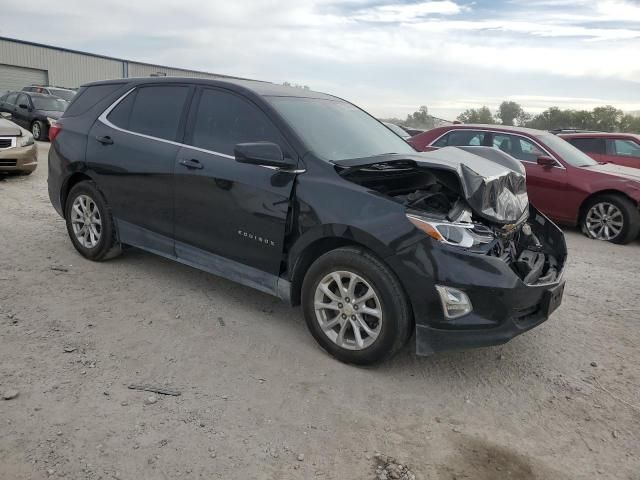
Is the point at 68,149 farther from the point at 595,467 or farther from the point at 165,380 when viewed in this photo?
the point at 595,467

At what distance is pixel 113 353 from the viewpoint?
3.46m

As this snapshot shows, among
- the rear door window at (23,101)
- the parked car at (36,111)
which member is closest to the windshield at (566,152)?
the parked car at (36,111)

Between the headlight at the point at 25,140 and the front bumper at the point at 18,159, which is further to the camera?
the headlight at the point at 25,140

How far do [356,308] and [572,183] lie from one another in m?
5.79

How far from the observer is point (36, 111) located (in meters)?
15.6

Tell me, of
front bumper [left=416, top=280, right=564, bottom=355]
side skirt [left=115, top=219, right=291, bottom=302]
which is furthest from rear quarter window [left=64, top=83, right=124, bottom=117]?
front bumper [left=416, top=280, right=564, bottom=355]

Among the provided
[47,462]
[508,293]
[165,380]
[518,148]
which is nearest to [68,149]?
[165,380]

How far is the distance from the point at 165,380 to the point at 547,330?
2975mm

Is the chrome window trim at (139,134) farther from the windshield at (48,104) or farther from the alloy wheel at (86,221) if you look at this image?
the windshield at (48,104)

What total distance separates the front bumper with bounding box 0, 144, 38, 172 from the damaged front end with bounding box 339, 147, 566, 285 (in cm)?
742

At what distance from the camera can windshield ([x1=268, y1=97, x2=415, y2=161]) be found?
3809mm

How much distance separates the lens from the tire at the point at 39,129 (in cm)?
1546

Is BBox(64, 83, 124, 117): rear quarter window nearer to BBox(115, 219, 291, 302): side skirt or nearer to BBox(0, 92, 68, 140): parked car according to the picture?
BBox(115, 219, 291, 302): side skirt

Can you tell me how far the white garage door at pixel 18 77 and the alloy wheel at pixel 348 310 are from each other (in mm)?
38102
